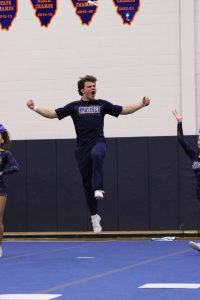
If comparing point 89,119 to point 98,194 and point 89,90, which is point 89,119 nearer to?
point 89,90

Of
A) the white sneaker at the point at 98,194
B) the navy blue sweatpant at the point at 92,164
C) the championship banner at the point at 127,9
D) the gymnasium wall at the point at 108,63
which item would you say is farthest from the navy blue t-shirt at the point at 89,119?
the championship banner at the point at 127,9

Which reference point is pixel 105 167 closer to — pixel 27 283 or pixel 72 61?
pixel 72 61

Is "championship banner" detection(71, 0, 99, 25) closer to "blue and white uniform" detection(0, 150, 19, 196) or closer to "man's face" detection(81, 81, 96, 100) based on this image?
"blue and white uniform" detection(0, 150, 19, 196)

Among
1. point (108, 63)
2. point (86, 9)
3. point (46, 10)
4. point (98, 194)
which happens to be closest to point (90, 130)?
point (98, 194)

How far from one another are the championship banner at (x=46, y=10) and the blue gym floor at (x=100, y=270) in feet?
19.5

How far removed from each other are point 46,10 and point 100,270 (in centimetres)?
1027

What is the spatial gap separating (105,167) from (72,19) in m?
3.49

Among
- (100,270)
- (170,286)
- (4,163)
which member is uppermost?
(4,163)

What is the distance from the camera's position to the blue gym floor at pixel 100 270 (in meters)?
7.99

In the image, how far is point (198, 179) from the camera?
12602mm

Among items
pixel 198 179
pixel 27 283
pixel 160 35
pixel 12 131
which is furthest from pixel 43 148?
pixel 27 283

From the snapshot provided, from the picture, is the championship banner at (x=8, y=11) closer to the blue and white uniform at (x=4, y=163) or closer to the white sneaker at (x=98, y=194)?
the blue and white uniform at (x=4, y=163)

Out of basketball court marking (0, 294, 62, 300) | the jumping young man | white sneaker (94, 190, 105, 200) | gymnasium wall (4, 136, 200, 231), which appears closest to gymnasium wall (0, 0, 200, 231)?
gymnasium wall (4, 136, 200, 231)

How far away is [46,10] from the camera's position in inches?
761
